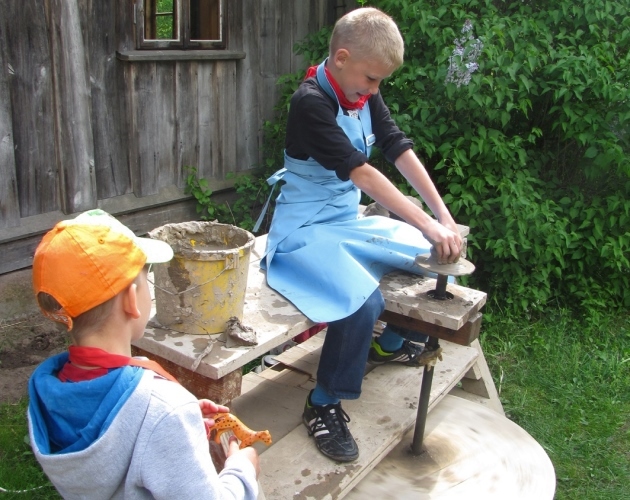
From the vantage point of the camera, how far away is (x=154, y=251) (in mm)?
1520

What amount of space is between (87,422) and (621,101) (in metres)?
3.95

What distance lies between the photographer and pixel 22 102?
3600 mm

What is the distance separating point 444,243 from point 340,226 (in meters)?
0.47

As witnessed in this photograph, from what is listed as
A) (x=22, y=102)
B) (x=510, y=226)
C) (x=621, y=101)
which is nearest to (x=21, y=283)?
(x=22, y=102)

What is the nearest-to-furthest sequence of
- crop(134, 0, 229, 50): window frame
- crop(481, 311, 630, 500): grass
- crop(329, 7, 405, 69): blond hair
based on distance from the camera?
crop(329, 7, 405, 69): blond hair → crop(481, 311, 630, 500): grass → crop(134, 0, 229, 50): window frame

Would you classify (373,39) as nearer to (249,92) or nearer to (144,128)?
(144,128)

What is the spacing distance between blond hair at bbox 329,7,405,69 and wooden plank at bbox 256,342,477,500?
1.40 m

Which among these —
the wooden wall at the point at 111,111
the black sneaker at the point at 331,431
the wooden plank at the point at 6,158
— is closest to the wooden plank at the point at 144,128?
the wooden wall at the point at 111,111

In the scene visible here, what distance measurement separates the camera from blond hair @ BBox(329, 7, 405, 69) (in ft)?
7.88

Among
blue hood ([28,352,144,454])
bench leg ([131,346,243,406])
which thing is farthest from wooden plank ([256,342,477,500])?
blue hood ([28,352,144,454])

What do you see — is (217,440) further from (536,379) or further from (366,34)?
Answer: (536,379)

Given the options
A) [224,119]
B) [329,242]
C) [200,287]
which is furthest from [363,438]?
[224,119]

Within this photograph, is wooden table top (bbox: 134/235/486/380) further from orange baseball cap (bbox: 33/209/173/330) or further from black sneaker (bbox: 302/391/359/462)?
orange baseball cap (bbox: 33/209/173/330)

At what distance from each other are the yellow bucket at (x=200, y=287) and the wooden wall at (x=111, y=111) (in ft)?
6.47
